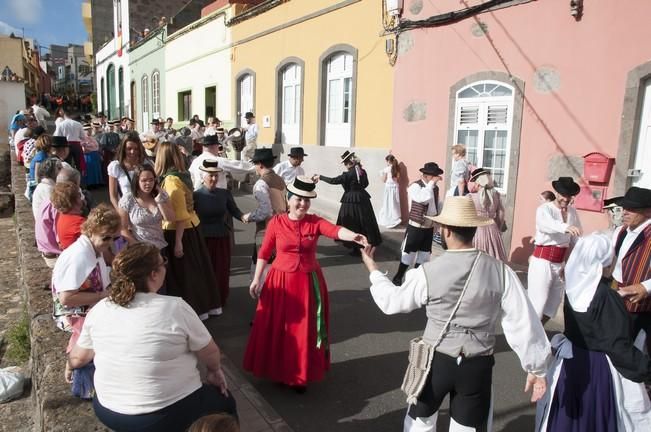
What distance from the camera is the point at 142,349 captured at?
2.43m

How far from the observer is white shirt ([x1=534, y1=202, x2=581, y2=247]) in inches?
210

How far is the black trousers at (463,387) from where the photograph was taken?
2777 mm

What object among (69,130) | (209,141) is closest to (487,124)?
(209,141)

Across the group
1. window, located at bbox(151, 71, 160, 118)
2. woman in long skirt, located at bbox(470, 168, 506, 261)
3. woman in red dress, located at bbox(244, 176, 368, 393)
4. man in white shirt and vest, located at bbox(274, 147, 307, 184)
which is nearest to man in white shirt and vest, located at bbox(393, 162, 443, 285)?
woman in long skirt, located at bbox(470, 168, 506, 261)

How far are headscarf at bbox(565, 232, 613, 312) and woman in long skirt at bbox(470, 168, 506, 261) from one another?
329 cm

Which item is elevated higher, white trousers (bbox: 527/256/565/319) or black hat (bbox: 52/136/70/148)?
black hat (bbox: 52/136/70/148)

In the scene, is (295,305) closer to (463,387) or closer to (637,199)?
(463,387)

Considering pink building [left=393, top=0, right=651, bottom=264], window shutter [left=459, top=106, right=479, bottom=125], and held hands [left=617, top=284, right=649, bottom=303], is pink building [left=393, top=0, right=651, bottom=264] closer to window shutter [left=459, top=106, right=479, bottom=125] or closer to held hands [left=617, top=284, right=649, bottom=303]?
window shutter [left=459, top=106, right=479, bottom=125]

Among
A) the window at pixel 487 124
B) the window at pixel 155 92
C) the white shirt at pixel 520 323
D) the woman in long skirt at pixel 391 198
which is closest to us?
the white shirt at pixel 520 323

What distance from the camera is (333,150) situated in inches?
486

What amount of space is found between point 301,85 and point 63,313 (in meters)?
10.8

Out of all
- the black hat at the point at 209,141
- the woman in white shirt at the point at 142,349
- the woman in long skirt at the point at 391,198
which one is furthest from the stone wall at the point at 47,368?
the woman in long skirt at the point at 391,198

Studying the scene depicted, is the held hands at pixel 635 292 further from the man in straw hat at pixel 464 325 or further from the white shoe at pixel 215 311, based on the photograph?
the white shoe at pixel 215 311

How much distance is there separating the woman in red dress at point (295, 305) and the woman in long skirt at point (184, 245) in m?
1.37
